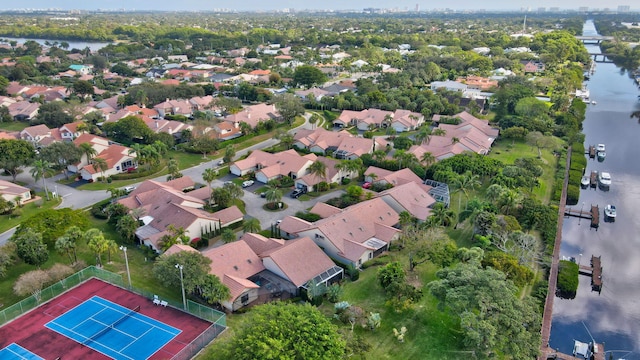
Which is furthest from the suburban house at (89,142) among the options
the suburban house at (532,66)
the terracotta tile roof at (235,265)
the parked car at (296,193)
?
the suburban house at (532,66)

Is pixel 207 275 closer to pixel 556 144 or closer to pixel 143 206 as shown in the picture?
pixel 143 206

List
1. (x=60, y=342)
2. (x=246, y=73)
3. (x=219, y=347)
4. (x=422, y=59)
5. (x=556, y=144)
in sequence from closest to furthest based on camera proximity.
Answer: (x=219, y=347) < (x=60, y=342) < (x=556, y=144) < (x=246, y=73) < (x=422, y=59)

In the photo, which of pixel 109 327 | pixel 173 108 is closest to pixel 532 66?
pixel 173 108

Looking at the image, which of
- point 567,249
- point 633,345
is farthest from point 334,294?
point 567,249

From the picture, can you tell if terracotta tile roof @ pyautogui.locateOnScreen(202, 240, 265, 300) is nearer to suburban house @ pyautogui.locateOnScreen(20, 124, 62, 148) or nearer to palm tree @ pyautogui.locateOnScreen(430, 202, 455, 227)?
palm tree @ pyautogui.locateOnScreen(430, 202, 455, 227)

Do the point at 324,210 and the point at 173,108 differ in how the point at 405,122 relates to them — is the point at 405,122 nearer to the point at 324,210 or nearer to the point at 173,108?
the point at 324,210

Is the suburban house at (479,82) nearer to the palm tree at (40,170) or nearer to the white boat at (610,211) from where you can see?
the white boat at (610,211)
